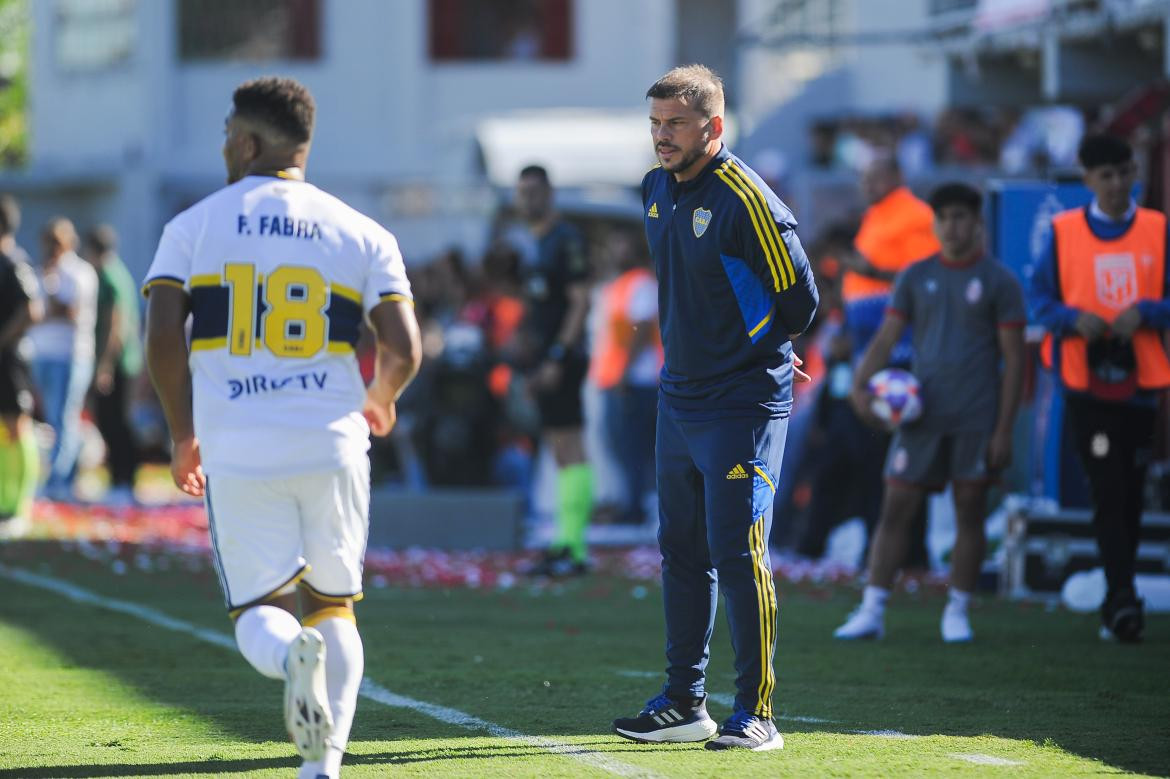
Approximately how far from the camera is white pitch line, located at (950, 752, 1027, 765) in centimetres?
610

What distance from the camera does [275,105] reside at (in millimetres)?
5570

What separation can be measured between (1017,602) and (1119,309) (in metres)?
A: 2.27

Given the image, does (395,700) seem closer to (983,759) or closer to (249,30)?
(983,759)

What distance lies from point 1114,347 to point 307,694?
5.26 meters

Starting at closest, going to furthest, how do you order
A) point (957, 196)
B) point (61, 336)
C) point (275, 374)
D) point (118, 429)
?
point (275, 374) < point (957, 196) < point (61, 336) < point (118, 429)

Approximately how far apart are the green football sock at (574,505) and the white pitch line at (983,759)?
20.1 feet

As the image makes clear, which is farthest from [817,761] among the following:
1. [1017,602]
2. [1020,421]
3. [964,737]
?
[1020,421]

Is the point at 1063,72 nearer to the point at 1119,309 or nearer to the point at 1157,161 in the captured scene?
the point at 1157,161

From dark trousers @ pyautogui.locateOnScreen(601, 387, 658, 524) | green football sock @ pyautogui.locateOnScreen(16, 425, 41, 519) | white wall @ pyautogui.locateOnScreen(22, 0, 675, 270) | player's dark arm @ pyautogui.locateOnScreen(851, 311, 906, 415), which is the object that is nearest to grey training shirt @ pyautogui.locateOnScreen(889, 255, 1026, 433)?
player's dark arm @ pyautogui.locateOnScreen(851, 311, 906, 415)

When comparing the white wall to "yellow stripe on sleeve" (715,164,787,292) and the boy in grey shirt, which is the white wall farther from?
"yellow stripe on sleeve" (715,164,787,292)

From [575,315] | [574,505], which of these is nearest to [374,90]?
[575,315]

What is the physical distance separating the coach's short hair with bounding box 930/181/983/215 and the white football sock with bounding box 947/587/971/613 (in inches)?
70.8

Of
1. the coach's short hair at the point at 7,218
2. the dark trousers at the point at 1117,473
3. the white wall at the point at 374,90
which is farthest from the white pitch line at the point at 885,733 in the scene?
the white wall at the point at 374,90

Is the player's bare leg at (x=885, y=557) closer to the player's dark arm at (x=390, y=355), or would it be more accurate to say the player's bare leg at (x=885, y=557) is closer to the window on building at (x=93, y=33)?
the player's dark arm at (x=390, y=355)
